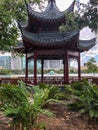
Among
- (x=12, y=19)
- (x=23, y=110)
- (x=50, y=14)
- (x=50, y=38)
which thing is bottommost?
(x=23, y=110)

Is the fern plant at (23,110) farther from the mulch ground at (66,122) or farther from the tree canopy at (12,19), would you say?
the tree canopy at (12,19)

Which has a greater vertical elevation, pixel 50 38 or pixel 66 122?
pixel 50 38

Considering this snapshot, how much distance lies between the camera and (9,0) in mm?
14016

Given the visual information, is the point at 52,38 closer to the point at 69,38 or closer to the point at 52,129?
the point at 69,38

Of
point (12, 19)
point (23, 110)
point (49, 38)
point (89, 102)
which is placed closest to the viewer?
point (23, 110)

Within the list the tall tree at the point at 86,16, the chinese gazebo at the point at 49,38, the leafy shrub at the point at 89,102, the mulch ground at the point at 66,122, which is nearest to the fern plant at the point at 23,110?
the mulch ground at the point at 66,122

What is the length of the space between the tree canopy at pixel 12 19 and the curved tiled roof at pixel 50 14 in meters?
0.59

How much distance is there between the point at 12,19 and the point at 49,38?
3.40m

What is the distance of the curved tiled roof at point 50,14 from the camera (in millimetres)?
15508

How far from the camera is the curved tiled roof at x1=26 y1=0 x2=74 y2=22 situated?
15.5 meters

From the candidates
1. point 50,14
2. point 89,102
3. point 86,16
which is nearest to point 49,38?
point 50,14

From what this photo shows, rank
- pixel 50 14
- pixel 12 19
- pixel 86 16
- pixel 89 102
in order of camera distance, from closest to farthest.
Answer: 1. pixel 89 102
2. pixel 86 16
3. pixel 12 19
4. pixel 50 14

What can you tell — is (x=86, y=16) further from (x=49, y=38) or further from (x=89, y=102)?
(x=49, y=38)

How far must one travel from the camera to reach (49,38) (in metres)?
15.7
